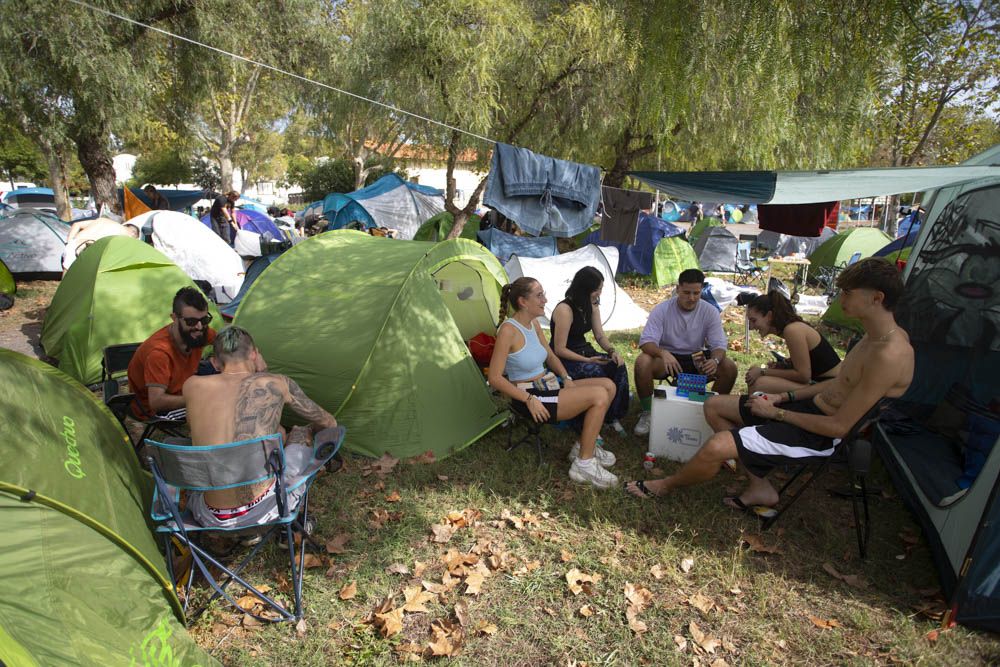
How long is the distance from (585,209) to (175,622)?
5.42 m

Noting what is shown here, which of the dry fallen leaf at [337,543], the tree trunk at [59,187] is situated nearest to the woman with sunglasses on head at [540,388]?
the dry fallen leaf at [337,543]

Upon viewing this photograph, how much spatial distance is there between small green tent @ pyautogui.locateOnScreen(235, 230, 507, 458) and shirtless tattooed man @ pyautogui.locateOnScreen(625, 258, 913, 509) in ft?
4.58

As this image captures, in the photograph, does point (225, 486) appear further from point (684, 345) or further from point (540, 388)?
point (684, 345)

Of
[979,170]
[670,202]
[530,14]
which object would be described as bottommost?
[670,202]

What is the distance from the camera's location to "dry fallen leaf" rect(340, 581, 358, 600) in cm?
291

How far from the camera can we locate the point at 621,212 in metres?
9.39

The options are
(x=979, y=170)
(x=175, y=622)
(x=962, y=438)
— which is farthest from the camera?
(x=962, y=438)

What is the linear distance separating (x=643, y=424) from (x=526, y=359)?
4.01 ft

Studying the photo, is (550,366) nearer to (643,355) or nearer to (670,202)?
(643,355)

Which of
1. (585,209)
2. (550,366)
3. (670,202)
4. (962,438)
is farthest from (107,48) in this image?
(670,202)

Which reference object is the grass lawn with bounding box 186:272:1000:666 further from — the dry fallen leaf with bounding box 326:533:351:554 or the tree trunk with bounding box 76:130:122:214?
the tree trunk with bounding box 76:130:122:214

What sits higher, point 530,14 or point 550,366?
point 530,14

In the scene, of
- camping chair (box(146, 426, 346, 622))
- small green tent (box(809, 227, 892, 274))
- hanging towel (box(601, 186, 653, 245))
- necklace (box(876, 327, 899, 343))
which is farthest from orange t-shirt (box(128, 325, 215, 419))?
small green tent (box(809, 227, 892, 274))

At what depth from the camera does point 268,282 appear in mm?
4879
